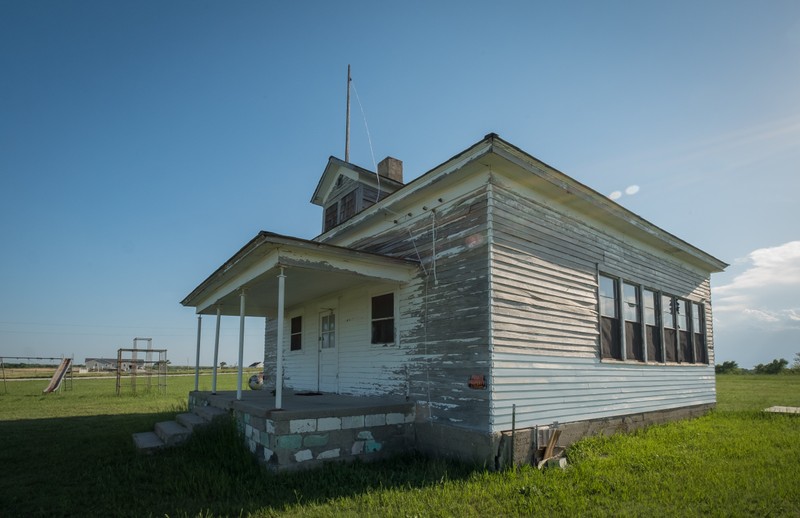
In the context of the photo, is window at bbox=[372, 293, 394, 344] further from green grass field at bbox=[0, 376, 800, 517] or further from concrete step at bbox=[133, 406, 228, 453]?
concrete step at bbox=[133, 406, 228, 453]

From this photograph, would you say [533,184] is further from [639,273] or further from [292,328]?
[292,328]

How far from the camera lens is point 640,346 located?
10.6 m

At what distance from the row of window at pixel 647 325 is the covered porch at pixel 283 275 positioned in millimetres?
4298

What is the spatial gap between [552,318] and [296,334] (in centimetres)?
721

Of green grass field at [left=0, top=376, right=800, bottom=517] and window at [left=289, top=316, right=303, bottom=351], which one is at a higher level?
window at [left=289, top=316, right=303, bottom=351]

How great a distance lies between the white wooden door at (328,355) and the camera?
10.8 metres

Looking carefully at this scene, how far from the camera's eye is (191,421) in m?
9.36

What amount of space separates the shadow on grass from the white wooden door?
9.61ft

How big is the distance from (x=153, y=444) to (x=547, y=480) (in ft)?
21.9

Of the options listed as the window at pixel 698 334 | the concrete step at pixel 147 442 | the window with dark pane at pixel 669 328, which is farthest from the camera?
the window at pixel 698 334

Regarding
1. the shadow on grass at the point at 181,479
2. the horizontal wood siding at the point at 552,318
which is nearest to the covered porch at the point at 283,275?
the shadow on grass at the point at 181,479

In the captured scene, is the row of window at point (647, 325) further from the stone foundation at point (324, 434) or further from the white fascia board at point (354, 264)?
the stone foundation at point (324, 434)

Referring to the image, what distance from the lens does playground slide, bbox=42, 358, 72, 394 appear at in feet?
77.3

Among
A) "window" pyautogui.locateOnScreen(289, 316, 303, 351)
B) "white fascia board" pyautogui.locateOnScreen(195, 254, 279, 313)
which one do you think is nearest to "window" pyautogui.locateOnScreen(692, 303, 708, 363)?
"window" pyautogui.locateOnScreen(289, 316, 303, 351)
